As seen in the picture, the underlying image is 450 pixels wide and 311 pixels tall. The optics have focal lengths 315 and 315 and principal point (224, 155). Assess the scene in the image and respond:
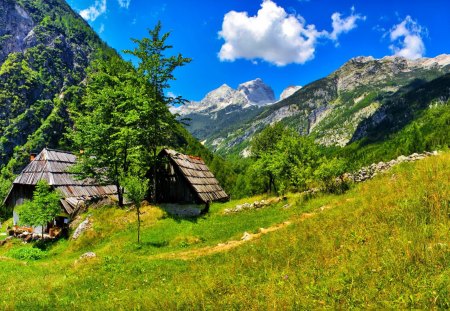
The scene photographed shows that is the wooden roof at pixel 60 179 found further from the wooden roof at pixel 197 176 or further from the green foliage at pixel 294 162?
the green foliage at pixel 294 162

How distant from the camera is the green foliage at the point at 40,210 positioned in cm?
3130

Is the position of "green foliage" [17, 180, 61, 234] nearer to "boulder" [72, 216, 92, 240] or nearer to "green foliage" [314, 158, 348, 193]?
"boulder" [72, 216, 92, 240]

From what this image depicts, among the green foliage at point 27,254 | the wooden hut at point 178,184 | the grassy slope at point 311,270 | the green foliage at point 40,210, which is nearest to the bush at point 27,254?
the green foliage at point 27,254

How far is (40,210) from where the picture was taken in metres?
32.0

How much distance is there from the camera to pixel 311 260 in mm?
10648

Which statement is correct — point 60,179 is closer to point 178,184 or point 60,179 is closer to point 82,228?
point 82,228

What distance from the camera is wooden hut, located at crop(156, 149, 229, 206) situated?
3850 centimetres

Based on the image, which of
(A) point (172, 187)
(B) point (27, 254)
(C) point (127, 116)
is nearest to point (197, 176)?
(A) point (172, 187)

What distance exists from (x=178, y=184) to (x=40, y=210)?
14994 mm

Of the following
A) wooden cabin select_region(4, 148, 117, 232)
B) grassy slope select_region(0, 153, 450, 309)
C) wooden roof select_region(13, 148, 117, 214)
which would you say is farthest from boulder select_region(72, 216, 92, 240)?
grassy slope select_region(0, 153, 450, 309)

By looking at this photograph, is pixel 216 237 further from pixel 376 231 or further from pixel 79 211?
pixel 79 211

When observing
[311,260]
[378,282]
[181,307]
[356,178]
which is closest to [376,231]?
[311,260]

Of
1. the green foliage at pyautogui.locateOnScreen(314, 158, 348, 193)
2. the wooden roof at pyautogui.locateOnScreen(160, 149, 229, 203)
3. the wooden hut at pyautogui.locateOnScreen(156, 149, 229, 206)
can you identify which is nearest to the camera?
the green foliage at pyautogui.locateOnScreen(314, 158, 348, 193)

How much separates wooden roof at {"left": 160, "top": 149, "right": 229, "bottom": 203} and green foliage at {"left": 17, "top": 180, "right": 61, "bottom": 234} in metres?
13.1
